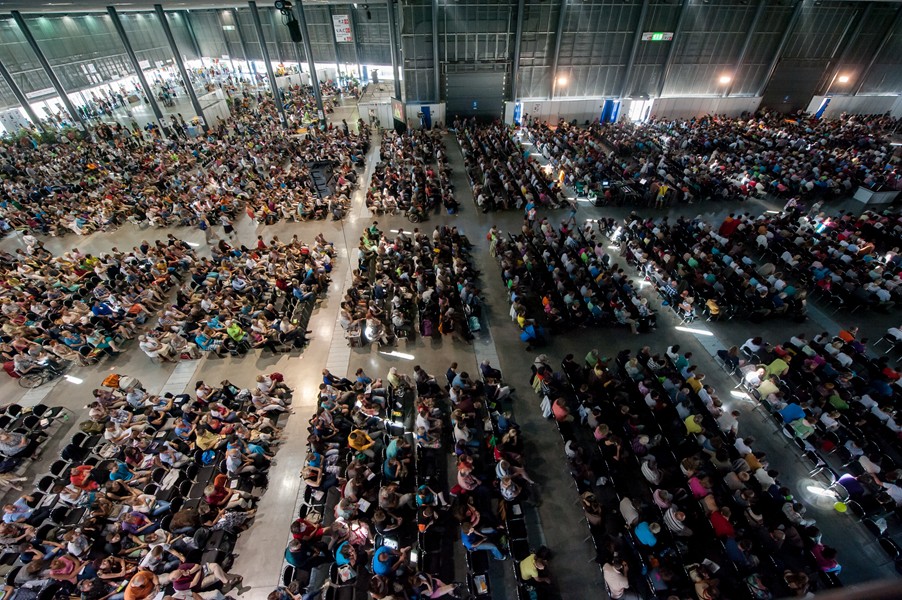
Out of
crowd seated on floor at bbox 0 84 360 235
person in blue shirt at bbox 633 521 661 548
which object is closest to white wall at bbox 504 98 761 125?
crowd seated on floor at bbox 0 84 360 235

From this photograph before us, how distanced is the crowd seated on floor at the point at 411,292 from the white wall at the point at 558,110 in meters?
20.5

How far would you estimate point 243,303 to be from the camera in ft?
43.5

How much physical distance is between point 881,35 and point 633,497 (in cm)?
4396

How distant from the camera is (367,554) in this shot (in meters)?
7.44

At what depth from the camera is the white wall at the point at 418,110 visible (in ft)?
100


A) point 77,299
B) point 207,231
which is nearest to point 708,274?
point 207,231

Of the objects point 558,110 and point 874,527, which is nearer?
point 874,527

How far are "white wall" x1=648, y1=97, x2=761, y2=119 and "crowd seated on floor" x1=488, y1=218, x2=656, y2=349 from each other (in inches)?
940

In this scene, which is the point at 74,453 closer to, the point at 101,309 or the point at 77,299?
the point at 101,309

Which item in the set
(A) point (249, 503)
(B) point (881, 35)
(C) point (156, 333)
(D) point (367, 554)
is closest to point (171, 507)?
(A) point (249, 503)

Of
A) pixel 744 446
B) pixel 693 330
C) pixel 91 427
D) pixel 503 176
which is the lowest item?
pixel 744 446

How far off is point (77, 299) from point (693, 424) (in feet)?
65.0

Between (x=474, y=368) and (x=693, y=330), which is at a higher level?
(x=693, y=330)

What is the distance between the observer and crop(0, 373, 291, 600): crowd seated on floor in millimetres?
7219
